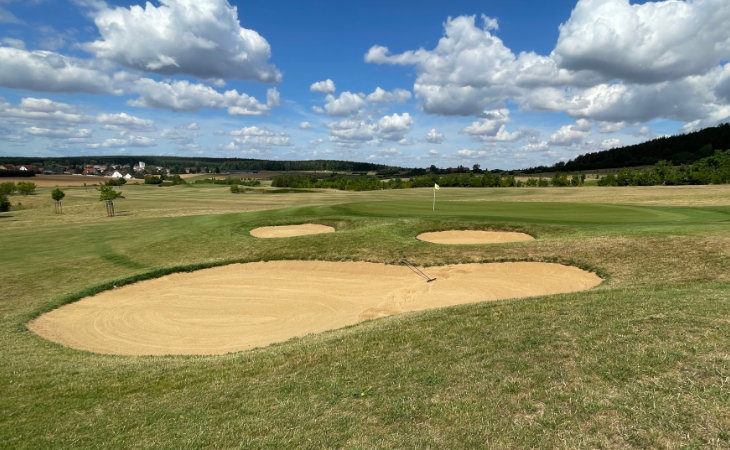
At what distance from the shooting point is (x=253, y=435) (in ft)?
18.7

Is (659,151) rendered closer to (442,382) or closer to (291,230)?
(291,230)

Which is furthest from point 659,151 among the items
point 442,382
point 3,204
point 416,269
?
point 3,204

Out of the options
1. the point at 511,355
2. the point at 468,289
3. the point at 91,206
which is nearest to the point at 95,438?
the point at 511,355

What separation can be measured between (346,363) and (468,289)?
9173mm

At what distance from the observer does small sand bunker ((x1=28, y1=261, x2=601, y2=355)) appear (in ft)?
42.4

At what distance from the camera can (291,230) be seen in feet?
94.7

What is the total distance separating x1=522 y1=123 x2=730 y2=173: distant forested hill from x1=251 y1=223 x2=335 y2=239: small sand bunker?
148471mm

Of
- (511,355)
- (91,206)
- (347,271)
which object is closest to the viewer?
(511,355)

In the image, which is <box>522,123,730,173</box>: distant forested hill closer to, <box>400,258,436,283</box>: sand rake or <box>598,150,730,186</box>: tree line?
<box>598,150,730,186</box>: tree line

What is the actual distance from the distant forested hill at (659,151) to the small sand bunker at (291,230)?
148m

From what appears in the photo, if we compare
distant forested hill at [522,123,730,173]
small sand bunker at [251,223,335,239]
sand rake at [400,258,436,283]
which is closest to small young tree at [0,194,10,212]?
small sand bunker at [251,223,335,239]

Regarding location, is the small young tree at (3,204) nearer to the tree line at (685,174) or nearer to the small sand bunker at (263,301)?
the small sand bunker at (263,301)

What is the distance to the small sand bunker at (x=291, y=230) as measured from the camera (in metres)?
27.7

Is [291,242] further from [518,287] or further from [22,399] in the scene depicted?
[22,399]
